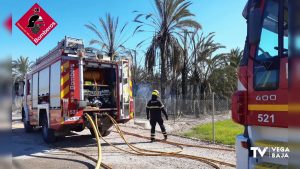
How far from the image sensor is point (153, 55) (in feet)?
89.0

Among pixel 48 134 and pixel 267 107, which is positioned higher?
pixel 267 107

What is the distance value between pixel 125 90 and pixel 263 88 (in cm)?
867

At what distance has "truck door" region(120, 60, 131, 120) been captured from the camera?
11750mm

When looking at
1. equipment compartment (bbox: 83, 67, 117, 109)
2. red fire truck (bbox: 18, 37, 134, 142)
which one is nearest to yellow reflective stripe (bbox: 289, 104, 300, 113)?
red fire truck (bbox: 18, 37, 134, 142)

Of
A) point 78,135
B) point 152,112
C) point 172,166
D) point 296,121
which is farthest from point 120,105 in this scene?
point 296,121

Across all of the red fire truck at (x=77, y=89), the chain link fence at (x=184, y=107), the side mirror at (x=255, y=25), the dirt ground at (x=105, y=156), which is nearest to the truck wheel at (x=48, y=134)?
the red fire truck at (x=77, y=89)

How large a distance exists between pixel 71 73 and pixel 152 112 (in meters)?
3.29

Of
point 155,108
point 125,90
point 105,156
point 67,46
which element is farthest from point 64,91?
point 155,108

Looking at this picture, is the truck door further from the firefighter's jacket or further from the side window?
the side window

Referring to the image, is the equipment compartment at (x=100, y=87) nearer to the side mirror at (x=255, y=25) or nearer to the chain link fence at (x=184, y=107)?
the side mirror at (x=255, y=25)

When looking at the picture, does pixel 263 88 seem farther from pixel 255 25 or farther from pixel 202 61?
pixel 202 61

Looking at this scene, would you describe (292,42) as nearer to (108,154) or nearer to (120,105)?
(108,154)

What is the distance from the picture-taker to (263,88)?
11.7ft

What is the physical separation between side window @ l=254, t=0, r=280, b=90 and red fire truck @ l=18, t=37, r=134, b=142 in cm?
769
